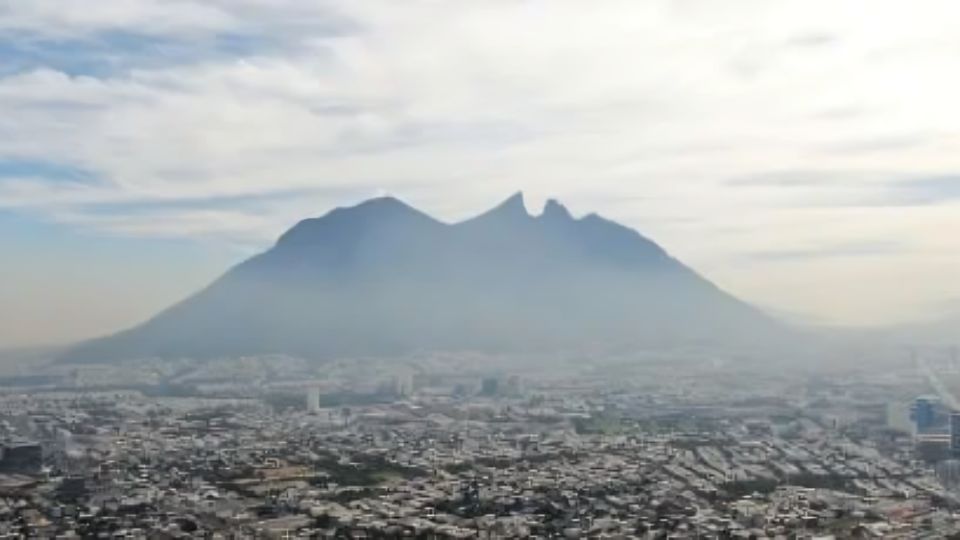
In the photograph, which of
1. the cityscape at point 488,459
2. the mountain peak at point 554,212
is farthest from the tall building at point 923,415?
the mountain peak at point 554,212

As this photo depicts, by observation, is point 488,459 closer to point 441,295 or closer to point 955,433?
point 955,433

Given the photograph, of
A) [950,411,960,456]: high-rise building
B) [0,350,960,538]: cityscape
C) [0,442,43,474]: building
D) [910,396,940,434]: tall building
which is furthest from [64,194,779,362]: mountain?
[950,411,960,456]: high-rise building

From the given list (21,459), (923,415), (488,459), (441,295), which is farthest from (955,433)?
(441,295)

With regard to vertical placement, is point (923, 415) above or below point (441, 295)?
below

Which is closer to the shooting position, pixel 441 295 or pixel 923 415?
pixel 923 415

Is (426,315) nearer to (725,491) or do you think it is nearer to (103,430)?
(103,430)

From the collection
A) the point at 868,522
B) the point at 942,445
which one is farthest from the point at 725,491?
the point at 942,445

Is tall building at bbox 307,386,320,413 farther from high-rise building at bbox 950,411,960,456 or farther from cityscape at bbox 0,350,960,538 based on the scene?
high-rise building at bbox 950,411,960,456

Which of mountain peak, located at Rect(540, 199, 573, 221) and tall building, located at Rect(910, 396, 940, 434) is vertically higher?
mountain peak, located at Rect(540, 199, 573, 221)
